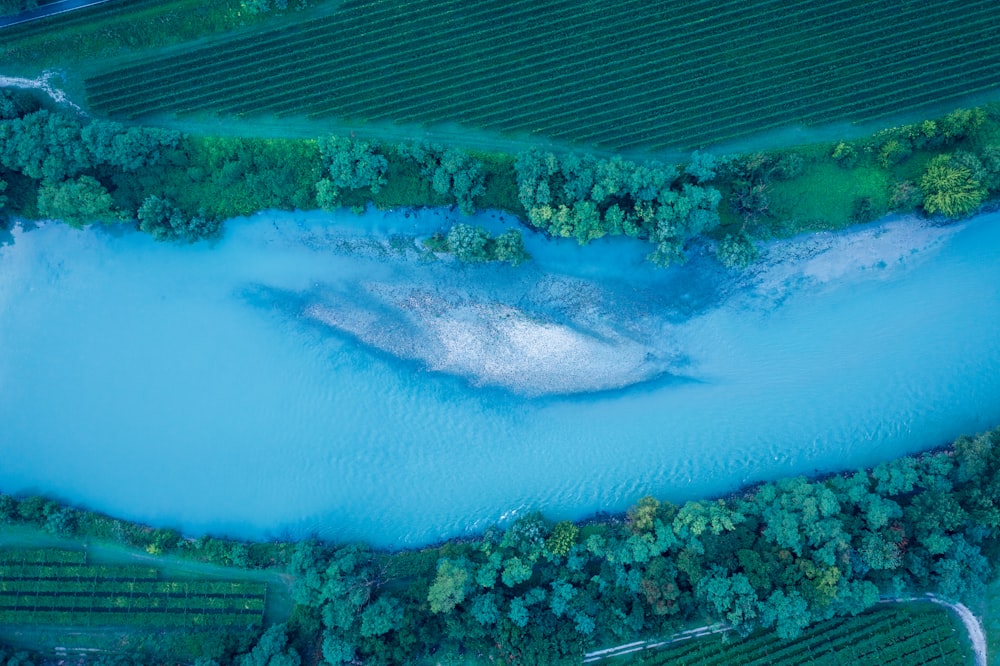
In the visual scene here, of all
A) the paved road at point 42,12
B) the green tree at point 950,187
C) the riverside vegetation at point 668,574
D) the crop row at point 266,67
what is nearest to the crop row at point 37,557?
the riverside vegetation at point 668,574

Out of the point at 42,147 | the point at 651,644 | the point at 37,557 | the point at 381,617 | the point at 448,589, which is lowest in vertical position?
the point at 651,644

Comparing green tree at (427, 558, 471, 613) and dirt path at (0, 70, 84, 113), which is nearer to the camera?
green tree at (427, 558, 471, 613)

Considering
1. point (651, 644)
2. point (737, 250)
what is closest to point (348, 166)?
point (737, 250)

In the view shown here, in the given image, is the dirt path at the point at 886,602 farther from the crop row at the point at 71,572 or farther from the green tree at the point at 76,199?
the green tree at the point at 76,199

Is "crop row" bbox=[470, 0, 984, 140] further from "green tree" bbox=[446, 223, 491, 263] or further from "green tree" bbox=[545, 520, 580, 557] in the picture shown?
"green tree" bbox=[545, 520, 580, 557]

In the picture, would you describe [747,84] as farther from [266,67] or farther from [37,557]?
[37,557]

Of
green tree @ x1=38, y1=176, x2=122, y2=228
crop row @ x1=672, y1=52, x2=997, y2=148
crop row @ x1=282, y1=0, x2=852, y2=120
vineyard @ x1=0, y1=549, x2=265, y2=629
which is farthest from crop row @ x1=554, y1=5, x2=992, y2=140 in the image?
vineyard @ x1=0, y1=549, x2=265, y2=629

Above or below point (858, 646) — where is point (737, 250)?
above
